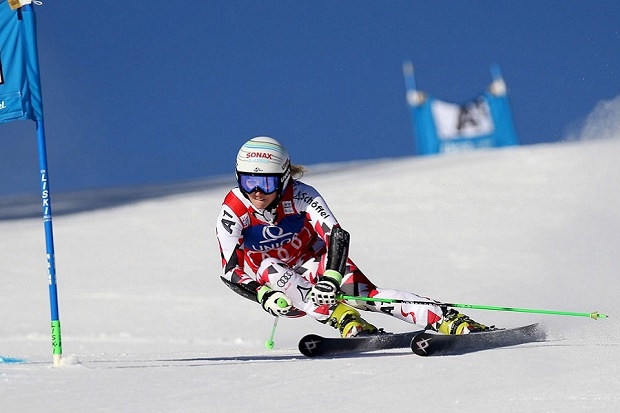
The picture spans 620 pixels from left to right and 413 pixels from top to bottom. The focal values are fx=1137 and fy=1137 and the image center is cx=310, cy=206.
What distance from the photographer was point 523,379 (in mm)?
4668

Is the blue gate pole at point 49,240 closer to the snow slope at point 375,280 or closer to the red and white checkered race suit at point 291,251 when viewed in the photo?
the snow slope at point 375,280

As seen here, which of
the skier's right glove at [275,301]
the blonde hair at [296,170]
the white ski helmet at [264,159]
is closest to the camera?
the skier's right glove at [275,301]

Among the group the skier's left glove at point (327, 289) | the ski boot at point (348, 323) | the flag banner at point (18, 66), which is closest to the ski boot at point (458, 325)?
the ski boot at point (348, 323)

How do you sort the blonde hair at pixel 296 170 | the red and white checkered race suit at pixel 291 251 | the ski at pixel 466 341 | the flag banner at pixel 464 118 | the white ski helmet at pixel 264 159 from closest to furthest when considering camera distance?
the ski at pixel 466 341 < the white ski helmet at pixel 264 159 < the red and white checkered race suit at pixel 291 251 < the blonde hair at pixel 296 170 < the flag banner at pixel 464 118

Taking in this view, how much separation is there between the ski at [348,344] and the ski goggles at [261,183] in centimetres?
84

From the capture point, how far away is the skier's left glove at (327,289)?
240 inches

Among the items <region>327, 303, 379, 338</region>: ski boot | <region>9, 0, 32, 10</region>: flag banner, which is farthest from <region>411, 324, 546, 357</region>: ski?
<region>9, 0, 32, 10</region>: flag banner

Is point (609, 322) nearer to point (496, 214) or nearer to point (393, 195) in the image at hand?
point (496, 214)

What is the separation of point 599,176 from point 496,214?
2.15 metres

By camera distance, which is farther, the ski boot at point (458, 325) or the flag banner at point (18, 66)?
the flag banner at point (18, 66)

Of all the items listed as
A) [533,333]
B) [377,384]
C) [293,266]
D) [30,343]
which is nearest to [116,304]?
[30,343]

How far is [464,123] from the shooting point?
24062 millimetres

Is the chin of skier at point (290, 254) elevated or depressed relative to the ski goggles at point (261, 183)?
depressed

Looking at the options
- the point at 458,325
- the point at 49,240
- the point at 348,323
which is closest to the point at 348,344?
the point at 348,323
